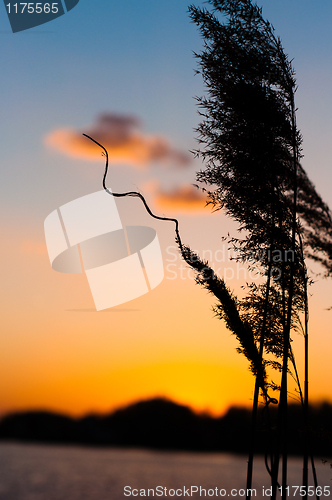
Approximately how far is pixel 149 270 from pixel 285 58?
2202mm

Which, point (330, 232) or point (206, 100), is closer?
point (330, 232)

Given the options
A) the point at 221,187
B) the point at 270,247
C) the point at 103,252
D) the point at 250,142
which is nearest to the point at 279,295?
the point at 270,247

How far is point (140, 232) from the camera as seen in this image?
146 inches

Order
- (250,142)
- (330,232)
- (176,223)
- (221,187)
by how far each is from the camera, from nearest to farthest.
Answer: (330,232), (176,223), (250,142), (221,187)

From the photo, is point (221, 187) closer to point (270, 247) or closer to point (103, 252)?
point (270, 247)

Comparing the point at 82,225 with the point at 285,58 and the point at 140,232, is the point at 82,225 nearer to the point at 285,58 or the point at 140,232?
the point at 140,232

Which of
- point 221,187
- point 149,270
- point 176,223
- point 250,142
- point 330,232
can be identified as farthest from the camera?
point 149,270

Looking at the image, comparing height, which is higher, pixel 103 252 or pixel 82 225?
pixel 82 225

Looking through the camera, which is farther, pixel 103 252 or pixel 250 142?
pixel 103 252

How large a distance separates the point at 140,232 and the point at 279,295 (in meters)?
1.57

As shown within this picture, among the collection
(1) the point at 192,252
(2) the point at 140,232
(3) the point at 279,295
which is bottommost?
(3) the point at 279,295

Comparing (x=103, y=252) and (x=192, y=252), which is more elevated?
(x=103, y=252)

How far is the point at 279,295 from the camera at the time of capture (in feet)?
9.11

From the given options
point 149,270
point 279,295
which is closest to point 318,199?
point 279,295
